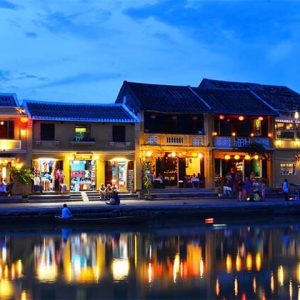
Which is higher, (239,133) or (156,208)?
(239,133)

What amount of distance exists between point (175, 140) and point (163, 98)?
11.3 feet

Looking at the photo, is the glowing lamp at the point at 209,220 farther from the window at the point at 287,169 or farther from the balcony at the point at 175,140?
the window at the point at 287,169

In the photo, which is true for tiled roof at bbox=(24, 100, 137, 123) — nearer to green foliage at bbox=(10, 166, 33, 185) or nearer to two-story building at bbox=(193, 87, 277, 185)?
green foliage at bbox=(10, 166, 33, 185)

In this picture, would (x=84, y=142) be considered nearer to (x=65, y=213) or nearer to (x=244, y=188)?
(x=65, y=213)

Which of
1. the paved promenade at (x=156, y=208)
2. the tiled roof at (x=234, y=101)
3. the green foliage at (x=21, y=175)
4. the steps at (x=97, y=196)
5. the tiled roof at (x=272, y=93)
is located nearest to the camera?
the paved promenade at (x=156, y=208)

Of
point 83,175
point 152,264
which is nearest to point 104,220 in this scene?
point 152,264

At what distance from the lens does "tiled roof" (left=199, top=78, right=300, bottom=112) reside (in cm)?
4648

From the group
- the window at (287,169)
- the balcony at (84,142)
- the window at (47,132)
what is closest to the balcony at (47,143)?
the window at (47,132)

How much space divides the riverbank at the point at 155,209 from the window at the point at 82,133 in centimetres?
557

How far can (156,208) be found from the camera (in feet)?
105

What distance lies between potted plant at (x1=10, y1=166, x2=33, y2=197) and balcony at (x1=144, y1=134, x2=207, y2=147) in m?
8.66

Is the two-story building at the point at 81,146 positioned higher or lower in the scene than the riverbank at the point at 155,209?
higher

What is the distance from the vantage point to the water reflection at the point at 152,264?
1578 centimetres

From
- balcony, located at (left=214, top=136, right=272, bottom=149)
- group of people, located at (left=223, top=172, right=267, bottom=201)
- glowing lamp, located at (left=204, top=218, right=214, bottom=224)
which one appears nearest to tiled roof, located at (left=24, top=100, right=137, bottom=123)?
balcony, located at (left=214, top=136, right=272, bottom=149)
